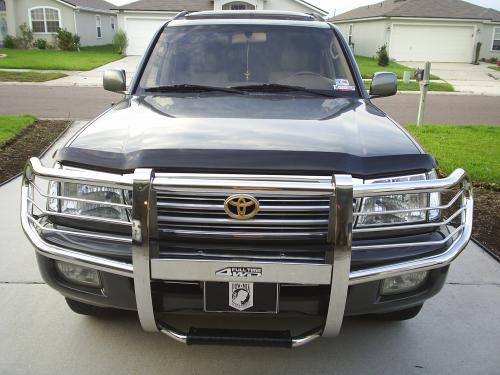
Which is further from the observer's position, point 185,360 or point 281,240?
point 185,360

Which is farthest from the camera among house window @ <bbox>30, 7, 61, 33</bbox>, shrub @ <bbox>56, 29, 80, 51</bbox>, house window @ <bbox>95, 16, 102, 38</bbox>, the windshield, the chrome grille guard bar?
house window @ <bbox>95, 16, 102, 38</bbox>

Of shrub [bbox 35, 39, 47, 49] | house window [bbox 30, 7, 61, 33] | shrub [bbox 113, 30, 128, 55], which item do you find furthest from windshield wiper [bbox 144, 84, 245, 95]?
house window [bbox 30, 7, 61, 33]

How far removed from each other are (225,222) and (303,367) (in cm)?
109

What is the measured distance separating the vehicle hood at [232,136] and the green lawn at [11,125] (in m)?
5.32

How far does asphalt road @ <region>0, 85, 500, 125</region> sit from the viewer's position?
1114 cm

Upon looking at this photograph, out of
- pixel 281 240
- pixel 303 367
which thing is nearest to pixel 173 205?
pixel 281 240

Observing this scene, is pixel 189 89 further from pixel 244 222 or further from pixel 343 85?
pixel 244 222

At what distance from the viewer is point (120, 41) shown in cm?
3009

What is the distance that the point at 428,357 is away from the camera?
2.81 metres

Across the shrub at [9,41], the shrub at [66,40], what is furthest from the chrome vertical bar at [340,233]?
the shrub at [9,41]

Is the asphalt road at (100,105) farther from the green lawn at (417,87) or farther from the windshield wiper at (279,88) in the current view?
the windshield wiper at (279,88)

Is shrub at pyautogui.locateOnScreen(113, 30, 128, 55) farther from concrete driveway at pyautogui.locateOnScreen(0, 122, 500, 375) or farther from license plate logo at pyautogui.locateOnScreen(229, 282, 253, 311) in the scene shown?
license plate logo at pyautogui.locateOnScreen(229, 282, 253, 311)

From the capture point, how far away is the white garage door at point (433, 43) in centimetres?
3194

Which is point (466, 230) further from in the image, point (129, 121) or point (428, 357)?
point (129, 121)
